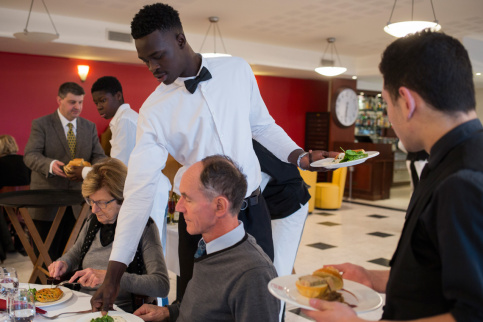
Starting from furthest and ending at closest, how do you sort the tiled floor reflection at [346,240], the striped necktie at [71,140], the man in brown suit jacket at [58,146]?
the tiled floor reflection at [346,240] < the striped necktie at [71,140] < the man in brown suit jacket at [58,146]

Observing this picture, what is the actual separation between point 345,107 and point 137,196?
10.1 metres

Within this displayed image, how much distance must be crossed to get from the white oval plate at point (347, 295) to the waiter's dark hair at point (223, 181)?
0.52 metres

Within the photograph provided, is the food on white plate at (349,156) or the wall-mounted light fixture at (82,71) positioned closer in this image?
the food on white plate at (349,156)

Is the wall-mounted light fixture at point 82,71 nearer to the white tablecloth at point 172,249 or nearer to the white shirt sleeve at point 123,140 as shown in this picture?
the white shirt sleeve at point 123,140

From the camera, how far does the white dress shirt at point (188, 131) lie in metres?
1.88

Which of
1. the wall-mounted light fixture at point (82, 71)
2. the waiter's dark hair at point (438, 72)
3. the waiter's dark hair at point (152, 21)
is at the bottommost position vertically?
Answer: the waiter's dark hair at point (438, 72)

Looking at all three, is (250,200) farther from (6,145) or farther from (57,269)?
(6,145)

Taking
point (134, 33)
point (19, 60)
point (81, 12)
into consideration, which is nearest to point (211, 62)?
point (134, 33)

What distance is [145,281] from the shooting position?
6.73ft

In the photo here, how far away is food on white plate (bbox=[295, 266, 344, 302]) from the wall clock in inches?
406

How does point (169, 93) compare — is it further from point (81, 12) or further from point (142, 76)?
point (142, 76)

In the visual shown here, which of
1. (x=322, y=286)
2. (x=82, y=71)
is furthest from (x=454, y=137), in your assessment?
(x=82, y=71)

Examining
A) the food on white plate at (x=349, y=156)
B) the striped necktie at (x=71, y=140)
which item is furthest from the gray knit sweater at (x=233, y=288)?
the striped necktie at (x=71, y=140)

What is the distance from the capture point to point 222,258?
1.58m
